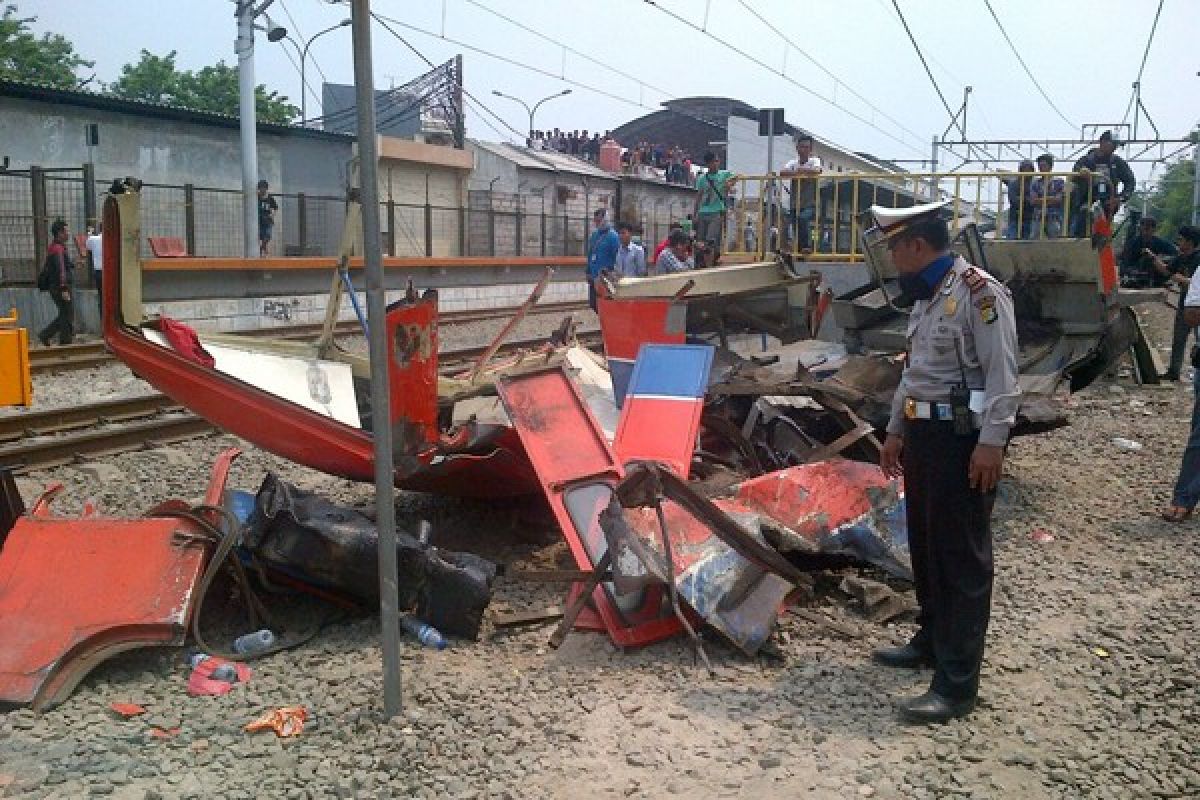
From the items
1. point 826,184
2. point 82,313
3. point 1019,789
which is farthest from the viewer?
point 82,313

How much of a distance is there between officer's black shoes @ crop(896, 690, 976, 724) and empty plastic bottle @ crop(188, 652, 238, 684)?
249 cm

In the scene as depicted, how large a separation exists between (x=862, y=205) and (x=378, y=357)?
909cm

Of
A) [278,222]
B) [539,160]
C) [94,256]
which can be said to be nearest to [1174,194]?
[539,160]

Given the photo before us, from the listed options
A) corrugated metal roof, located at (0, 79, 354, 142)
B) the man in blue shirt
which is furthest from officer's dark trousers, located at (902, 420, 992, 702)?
corrugated metal roof, located at (0, 79, 354, 142)

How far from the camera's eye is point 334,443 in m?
5.20

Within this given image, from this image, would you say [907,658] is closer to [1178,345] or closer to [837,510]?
[837,510]

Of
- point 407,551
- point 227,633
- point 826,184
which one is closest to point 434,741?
point 407,551

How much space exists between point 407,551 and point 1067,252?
6.23 meters

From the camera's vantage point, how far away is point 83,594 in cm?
400

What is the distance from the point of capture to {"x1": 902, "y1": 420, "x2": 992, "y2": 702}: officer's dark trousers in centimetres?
367

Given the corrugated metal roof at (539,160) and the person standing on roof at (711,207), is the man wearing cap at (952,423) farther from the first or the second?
the corrugated metal roof at (539,160)

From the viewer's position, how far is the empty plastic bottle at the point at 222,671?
395 centimetres

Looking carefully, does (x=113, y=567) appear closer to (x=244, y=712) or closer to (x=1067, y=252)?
(x=244, y=712)

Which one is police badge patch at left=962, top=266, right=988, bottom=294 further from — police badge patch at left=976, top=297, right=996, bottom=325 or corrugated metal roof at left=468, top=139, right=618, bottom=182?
corrugated metal roof at left=468, top=139, right=618, bottom=182
